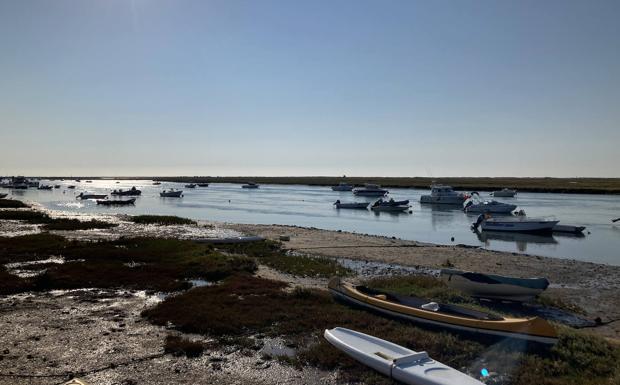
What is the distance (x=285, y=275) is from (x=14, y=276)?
10323mm

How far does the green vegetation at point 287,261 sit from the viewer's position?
20.8m

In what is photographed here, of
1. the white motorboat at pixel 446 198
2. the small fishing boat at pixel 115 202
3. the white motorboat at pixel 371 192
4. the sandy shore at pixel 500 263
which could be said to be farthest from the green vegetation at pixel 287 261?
the white motorboat at pixel 371 192

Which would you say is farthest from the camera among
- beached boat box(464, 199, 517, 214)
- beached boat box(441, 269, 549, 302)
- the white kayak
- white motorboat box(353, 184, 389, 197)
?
white motorboat box(353, 184, 389, 197)

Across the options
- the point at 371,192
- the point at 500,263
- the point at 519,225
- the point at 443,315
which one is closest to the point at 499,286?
the point at 443,315

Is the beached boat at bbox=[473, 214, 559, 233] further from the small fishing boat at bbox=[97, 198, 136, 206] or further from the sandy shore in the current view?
the small fishing boat at bbox=[97, 198, 136, 206]

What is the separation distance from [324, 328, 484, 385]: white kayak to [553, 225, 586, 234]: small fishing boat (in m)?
37.8

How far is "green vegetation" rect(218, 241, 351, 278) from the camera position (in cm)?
2083

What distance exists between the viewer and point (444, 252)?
29.1m

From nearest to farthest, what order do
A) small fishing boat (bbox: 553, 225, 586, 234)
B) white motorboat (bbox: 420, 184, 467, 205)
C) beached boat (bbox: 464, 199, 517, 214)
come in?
small fishing boat (bbox: 553, 225, 586, 234) → beached boat (bbox: 464, 199, 517, 214) → white motorboat (bbox: 420, 184, 467, 205)

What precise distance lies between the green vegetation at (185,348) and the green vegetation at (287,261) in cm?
965

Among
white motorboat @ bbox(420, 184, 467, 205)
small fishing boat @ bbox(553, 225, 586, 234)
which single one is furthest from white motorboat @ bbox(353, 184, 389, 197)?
small fishing boat @ bbox(553, 225, 586, 234)

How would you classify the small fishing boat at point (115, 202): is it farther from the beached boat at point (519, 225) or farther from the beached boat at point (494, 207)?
the beached boat at point (519, 225)

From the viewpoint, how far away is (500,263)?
2553 cm

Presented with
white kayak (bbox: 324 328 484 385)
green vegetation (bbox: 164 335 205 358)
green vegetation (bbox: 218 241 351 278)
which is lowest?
green vegetation (bbox: 218 241 351 278)
